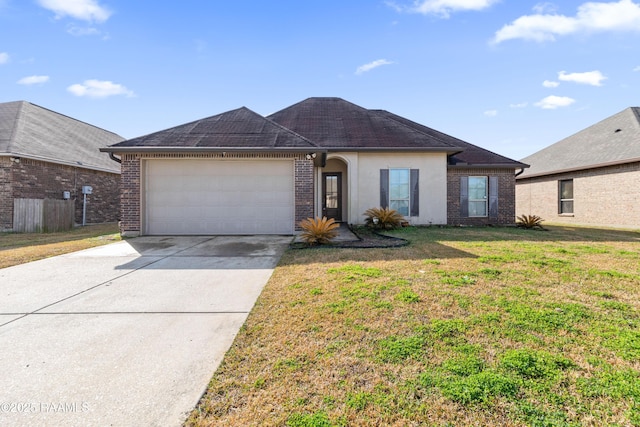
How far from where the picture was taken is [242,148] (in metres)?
8.34

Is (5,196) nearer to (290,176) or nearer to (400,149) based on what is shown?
(290,176)

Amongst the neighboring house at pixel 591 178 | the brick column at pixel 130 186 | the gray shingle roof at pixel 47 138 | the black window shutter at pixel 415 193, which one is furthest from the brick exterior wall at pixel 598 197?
the gray shingle roof at pixel 47 138

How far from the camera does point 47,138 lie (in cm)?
1389

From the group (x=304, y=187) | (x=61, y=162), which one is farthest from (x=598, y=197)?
(x=61, y=162)

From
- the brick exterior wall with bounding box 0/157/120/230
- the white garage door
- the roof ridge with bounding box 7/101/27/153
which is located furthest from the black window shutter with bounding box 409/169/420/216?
the roof ridge with bounding box 7/101/27/153

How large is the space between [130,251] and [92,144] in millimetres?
14599

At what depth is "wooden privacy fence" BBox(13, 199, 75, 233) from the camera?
36.4ft

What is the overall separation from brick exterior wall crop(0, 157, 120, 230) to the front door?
12186 millimetres

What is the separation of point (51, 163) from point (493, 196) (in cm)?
1986

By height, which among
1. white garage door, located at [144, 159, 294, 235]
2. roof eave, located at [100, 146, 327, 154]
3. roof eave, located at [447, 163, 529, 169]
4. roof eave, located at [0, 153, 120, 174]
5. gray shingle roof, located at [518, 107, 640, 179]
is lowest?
white garage door, located at [144, 159, 294, 235]

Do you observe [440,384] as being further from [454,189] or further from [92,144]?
[92,144]

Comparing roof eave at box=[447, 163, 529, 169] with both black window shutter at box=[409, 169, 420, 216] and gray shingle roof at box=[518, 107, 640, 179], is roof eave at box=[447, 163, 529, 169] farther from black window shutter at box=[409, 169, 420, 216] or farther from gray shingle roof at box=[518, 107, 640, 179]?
gray shingle roof at box=[518, 107, 640, 179]

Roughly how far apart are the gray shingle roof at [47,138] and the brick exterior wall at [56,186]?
41 cm

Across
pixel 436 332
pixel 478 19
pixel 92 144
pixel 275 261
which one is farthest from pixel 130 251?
pixel 92 144
